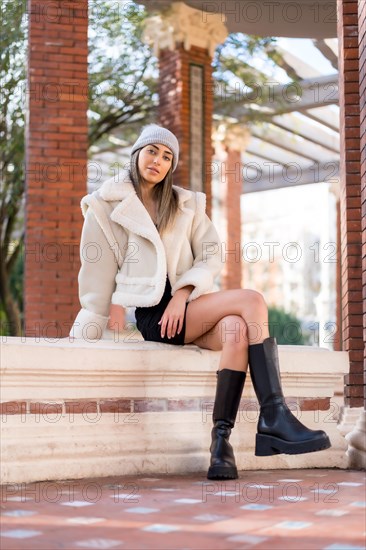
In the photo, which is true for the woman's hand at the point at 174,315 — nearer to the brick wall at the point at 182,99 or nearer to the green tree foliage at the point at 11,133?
the brick wall at the point at 182,99

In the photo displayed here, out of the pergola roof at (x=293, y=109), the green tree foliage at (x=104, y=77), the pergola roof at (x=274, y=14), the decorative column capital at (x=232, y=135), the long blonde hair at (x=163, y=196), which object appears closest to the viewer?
the long blonde hair at (x=163, y=196)

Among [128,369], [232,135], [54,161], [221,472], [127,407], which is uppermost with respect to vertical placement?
[232,135]

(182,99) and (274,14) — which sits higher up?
(274,14)

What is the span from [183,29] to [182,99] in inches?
31.8

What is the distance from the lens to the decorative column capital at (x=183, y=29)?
9.33 metres

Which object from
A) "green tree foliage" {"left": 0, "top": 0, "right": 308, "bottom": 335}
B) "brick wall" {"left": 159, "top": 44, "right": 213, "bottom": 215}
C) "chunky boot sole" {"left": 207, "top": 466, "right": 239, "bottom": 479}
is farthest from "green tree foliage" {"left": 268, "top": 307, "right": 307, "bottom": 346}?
"chunky boot sole" {"left": 207, "top": 466, "right": 239, "bottom": 479}

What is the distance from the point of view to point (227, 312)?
3459mm

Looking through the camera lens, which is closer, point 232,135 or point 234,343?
point 234,343

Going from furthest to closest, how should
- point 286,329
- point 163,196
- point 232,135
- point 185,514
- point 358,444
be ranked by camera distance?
point 286,329
point 232,135
point 358,444
point 163,196
point 185,514

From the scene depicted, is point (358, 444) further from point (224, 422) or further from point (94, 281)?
point (94, 281)

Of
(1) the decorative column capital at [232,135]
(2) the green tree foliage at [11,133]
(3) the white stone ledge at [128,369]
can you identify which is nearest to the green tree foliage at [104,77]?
(2) the green tree foliage at [11,133]

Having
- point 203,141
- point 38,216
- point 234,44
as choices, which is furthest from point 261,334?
point 234,44

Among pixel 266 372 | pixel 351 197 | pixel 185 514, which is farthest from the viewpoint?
pixel 351 197

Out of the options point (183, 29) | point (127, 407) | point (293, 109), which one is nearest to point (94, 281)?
point (127, 407)
